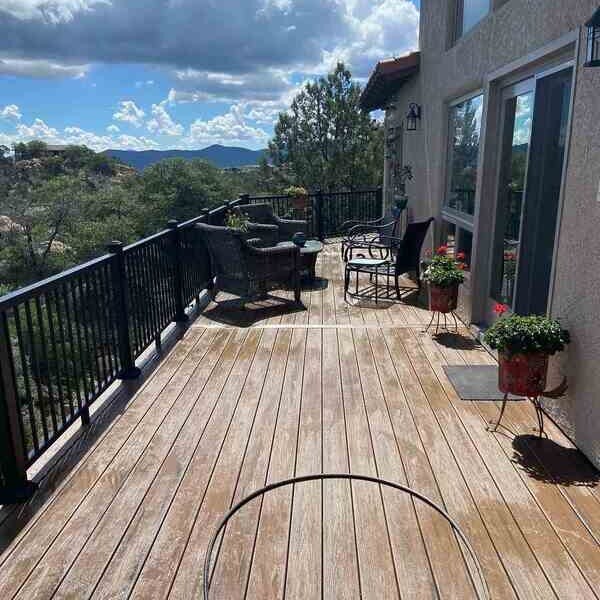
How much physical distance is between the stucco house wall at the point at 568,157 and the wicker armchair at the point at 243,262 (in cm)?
183

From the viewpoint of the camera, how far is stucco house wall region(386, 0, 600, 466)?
2.35m

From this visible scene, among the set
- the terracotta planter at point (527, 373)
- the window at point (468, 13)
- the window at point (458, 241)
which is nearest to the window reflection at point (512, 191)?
the window at point (458, 241)

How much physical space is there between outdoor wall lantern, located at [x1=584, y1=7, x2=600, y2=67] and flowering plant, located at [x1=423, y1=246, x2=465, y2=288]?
213 centimetres

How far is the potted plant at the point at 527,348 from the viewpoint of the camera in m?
2.54

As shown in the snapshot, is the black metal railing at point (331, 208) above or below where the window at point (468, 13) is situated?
below

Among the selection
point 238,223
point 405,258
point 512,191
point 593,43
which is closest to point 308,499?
point 593,43

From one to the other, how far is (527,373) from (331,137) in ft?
73.9

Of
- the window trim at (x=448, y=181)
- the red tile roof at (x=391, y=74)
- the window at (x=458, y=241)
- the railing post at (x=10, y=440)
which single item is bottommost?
the railing post at (x=10, y=440)

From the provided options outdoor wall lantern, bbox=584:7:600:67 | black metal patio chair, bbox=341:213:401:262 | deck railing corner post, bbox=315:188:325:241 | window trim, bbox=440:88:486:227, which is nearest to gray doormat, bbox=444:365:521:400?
window trim, bbox=440:88:486:227

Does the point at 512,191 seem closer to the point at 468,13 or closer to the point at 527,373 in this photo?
the point at 527,373

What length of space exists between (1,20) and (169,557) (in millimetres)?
14280

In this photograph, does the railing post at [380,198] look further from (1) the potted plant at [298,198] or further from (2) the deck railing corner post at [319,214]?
(1) the potted plant at [298,198]

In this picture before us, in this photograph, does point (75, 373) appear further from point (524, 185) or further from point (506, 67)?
point (506, 67)

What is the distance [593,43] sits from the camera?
2174 millimetres
